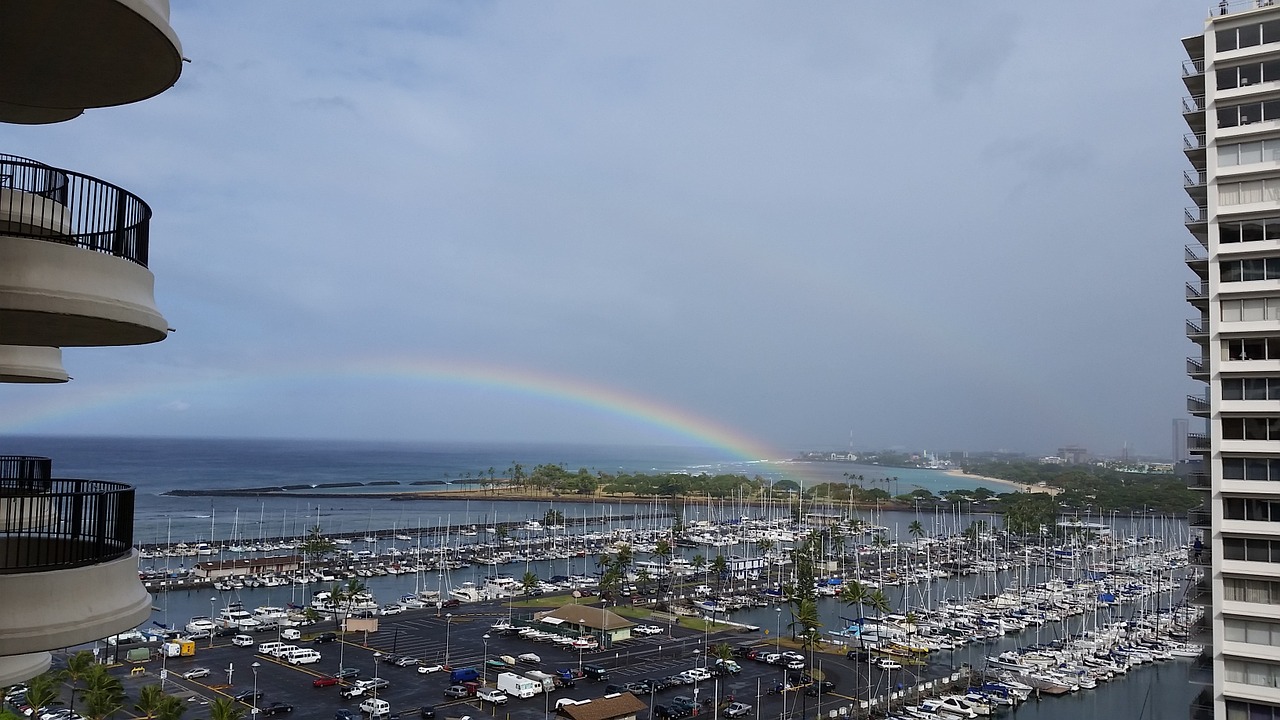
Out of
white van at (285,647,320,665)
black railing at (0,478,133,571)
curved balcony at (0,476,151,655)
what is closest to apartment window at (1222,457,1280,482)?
curved balcony at (0,476,151,655)

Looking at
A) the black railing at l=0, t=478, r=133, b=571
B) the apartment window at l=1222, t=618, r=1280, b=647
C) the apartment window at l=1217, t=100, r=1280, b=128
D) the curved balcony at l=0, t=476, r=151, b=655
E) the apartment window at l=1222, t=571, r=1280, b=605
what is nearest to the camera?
the curved balcony at l=0, t=476, r=151, b=655

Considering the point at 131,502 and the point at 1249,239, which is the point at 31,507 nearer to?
the point at 131,502

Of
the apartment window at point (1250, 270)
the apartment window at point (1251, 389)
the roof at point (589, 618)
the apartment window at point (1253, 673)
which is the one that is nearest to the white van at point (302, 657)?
the roof at point (589, 618)

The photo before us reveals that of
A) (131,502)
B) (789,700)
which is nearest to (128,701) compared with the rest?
(789,700)

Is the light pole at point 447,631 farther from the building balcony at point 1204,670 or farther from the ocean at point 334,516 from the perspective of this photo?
the building balcony at point 1204,670

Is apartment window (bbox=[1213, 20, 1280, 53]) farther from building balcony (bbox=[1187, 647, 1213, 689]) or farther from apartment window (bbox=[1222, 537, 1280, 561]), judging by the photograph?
building balcony (bbox=[1187, 647, 1213, 689])

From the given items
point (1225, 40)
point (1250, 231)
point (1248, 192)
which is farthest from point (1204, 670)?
point (1225, 40)
